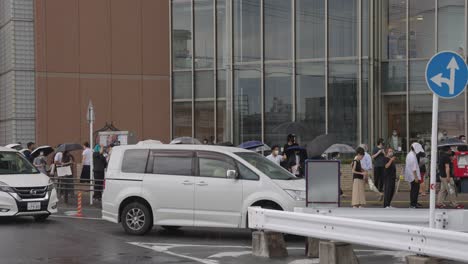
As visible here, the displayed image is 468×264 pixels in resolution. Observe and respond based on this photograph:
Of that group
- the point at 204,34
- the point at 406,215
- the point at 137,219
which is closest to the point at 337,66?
the point at 204,34

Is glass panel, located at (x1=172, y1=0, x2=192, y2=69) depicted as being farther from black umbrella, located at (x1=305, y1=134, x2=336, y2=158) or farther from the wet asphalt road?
the wet asphalt road

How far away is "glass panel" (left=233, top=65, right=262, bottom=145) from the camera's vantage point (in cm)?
3023

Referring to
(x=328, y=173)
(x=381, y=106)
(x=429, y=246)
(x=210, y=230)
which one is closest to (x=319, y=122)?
(x=381, y=106)

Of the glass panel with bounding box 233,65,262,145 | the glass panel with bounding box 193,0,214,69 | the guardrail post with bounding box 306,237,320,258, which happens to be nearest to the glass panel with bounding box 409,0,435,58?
the glass panel with bounding box 233,65,262,145

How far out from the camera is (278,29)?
30.1 metres

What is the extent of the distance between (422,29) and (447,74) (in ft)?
66.6

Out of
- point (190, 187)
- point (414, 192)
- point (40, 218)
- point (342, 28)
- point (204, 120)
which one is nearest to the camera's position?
point (190, 187)

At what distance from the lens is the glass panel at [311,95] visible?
1146 inches

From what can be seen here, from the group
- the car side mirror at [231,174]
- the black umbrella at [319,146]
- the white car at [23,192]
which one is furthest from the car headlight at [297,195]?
the black umbrella at [319,146]

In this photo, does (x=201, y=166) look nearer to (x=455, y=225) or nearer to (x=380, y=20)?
(x=455, y=225)

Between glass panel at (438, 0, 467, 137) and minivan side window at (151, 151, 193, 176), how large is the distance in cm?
1682

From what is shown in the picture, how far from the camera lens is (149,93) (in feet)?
112

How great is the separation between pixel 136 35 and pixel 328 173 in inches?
886

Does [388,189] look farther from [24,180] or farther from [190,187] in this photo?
[24,180]
